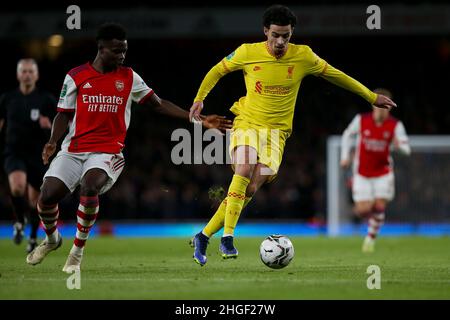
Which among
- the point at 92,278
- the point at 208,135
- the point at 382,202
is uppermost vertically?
the point at 208,135

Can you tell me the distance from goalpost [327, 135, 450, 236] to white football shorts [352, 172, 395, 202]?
530 centimetres

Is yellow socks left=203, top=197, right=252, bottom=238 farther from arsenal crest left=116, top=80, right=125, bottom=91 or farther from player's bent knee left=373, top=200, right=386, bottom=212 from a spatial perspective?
player's bent knee left=373, top=200, right=386, bottom=212

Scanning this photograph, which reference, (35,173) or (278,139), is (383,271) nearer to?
(278,139)

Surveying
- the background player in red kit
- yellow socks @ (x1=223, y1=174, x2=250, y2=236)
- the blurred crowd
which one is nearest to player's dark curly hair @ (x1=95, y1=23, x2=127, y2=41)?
yellow socks @ (x1=223, y1=174, x2=250, y2=236)

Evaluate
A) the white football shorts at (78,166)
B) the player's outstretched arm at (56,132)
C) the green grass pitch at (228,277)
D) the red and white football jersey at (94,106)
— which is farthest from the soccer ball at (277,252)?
the player's outstretched arm at (56,132)

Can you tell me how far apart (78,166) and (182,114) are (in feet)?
3.57

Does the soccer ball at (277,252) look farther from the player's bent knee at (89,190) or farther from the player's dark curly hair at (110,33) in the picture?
the player's dark curly hair at (110,33)

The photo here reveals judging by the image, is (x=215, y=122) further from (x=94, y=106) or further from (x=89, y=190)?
(x=89, y=190)

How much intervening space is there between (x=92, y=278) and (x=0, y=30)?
16260 mm

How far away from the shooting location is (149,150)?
23.4m

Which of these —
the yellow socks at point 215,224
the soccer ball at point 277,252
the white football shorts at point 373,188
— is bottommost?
the soccer ball at point 277,252

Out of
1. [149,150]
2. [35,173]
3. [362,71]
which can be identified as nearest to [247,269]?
[35,173]

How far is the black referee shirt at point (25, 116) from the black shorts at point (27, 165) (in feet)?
0.26

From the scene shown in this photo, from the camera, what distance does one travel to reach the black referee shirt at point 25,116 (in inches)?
436
